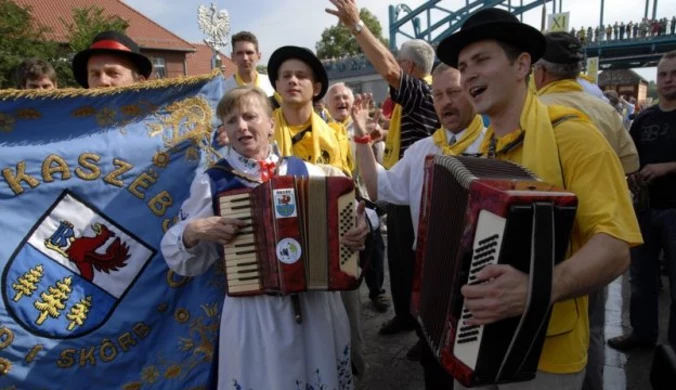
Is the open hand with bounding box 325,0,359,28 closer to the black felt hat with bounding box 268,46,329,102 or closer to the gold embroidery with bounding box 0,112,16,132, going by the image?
the black felt hat with bounding box 268,46,329,102

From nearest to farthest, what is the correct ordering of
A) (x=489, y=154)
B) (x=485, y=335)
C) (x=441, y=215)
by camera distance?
(x=485, y=335)
(x=441, y=215)
(x=489, y=154)

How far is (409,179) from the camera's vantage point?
2717mm

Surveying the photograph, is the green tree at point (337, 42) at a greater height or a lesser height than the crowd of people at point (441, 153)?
greater

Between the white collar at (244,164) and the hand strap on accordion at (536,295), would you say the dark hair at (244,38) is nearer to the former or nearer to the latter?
the white collar at (244,164)

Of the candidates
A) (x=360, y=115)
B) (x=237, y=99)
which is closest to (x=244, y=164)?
(x=237, y=99)

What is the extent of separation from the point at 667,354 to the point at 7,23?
1554 cm

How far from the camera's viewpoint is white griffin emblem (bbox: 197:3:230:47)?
626 centimetres

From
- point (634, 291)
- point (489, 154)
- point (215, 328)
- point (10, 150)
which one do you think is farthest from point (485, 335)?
point (634, 291)

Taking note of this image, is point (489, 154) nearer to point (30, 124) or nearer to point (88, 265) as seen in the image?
point (88, 265)

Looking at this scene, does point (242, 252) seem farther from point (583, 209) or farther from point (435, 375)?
point (435, 375)

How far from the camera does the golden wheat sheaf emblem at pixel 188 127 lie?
2520 mm

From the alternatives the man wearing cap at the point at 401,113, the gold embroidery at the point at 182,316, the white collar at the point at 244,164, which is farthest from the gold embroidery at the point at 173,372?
the man wearing cap at the point at 401,113

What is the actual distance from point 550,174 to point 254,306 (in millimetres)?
1369

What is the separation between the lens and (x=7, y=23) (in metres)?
12.0
